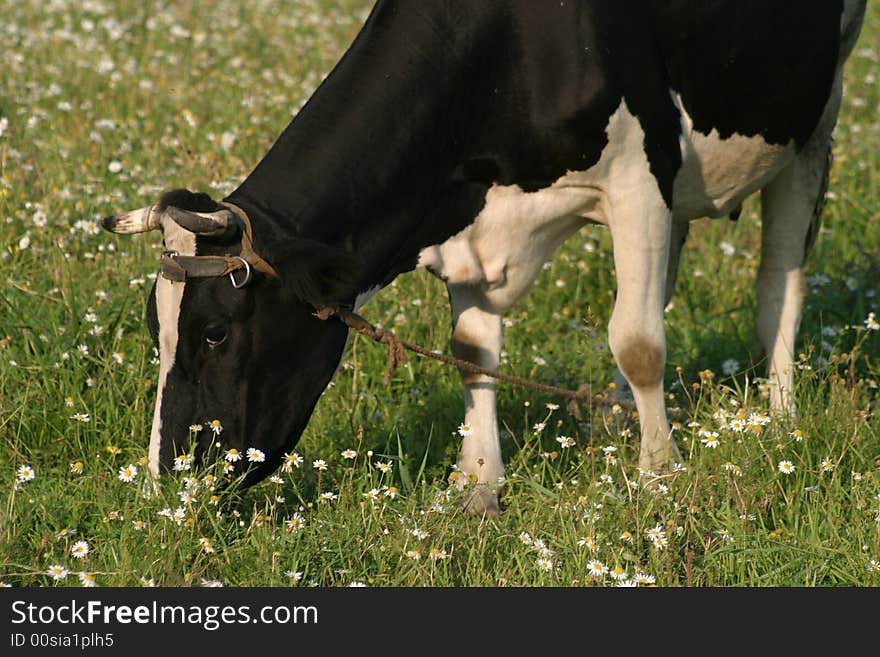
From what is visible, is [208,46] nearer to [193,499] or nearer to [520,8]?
[520,8]

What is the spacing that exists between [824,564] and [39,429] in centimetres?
283

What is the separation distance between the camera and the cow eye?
4.21 meters

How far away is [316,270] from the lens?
4102 mm

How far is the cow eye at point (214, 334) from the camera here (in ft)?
13.8

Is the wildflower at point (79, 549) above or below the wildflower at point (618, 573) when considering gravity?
above

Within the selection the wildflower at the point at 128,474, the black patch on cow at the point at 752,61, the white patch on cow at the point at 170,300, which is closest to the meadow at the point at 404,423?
the wildflower at the point at 128,474

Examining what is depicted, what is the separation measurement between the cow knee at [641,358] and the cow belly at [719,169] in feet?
2.04

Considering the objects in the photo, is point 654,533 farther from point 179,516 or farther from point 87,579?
point 87,579

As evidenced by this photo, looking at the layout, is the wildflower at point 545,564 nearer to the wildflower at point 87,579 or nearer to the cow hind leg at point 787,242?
the wildflower at point 87,579

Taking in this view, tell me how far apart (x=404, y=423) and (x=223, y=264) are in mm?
1634

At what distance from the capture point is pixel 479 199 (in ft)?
16.0

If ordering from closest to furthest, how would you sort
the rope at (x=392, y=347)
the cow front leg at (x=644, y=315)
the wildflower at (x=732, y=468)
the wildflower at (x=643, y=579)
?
the wildflower at (x=643, y=579), the rope at (x=392, y=347), the wildflower at (x=732, y=468), the cow front leg at (x=644, y=315)

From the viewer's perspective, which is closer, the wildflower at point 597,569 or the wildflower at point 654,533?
the wildflower at point 597,569

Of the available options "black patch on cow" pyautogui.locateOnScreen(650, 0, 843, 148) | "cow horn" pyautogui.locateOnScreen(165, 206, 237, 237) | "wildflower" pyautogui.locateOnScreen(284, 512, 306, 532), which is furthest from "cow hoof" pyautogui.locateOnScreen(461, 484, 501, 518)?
"black patch on cow" pyautogui.locateOnScreen(650, 0, 843, 148)
